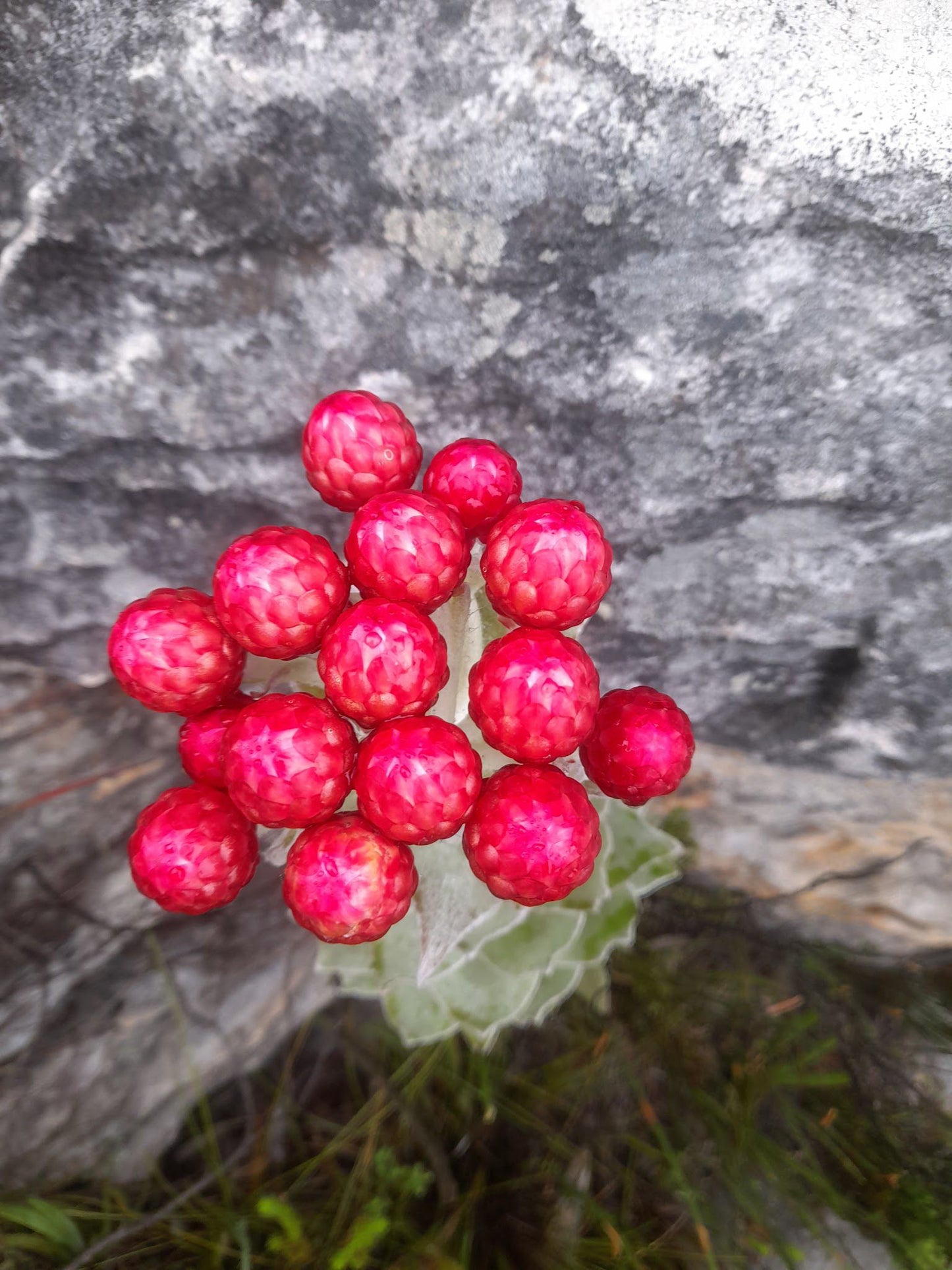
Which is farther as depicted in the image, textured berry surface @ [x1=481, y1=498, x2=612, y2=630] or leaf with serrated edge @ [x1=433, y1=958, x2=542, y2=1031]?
leaf with serrated edge @ [x1=433, y1=958, x2=542, y2=1031]

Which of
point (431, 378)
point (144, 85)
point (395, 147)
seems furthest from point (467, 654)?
point (144, 85)

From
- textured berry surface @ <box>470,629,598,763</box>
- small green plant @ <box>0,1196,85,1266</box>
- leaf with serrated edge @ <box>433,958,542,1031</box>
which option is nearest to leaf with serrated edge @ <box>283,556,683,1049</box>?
leaf with serrated edge @ <box>433,958,542,1031</box>

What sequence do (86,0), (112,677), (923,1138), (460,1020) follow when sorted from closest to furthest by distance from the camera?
(86,0), (460,1020), (112,677), (923,1138)

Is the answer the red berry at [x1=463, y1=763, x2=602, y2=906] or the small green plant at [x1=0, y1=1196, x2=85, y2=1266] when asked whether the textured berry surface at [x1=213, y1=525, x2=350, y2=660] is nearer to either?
the red berry at [x1=463, y1=763, x2=602, y2=906]

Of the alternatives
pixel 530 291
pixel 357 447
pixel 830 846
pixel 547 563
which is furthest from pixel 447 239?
pixel 830 846

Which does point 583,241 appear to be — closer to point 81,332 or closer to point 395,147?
point 395,147

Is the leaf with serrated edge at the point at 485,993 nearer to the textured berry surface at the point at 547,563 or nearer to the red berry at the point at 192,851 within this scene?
the red berry at the point at 192,851

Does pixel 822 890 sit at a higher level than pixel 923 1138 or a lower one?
higher
